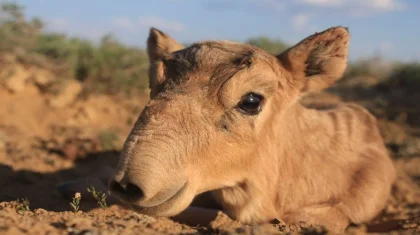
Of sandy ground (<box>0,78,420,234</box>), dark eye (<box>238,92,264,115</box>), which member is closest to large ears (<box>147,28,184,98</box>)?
dark eye (<box>238,92,264,115</box>)

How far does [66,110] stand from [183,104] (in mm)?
6818

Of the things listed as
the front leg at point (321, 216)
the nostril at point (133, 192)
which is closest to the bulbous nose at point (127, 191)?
the nostril at point (133, 192)

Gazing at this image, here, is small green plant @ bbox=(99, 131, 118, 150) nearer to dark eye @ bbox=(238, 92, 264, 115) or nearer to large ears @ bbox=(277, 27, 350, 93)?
large ears @ bbox=(277, 27, 350, 93)

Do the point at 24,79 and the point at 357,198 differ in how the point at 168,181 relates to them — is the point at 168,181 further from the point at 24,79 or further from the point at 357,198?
the point at 24,79

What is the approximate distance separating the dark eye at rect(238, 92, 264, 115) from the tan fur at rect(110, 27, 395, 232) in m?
0.06

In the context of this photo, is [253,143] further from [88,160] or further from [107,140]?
[107,140]

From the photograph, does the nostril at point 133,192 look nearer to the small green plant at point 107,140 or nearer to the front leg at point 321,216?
the front leg at point 321,216

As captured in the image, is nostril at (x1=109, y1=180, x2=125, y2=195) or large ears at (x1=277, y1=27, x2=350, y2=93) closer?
nostril at (x1=109, y1=180, x2=125, y2=195)

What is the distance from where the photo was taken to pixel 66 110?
10.1 metres

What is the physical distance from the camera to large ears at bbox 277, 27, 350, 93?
184 inches

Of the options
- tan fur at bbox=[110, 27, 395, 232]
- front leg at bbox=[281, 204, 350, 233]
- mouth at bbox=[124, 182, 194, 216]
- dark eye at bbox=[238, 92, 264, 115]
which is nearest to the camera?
mouth at bbox=[124, 182, 194, 216]

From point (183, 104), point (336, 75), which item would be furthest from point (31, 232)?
point (336, 75)

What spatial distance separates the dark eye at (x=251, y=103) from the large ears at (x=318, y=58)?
64 centimetres

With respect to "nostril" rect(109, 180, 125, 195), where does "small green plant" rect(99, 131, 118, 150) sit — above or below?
below
